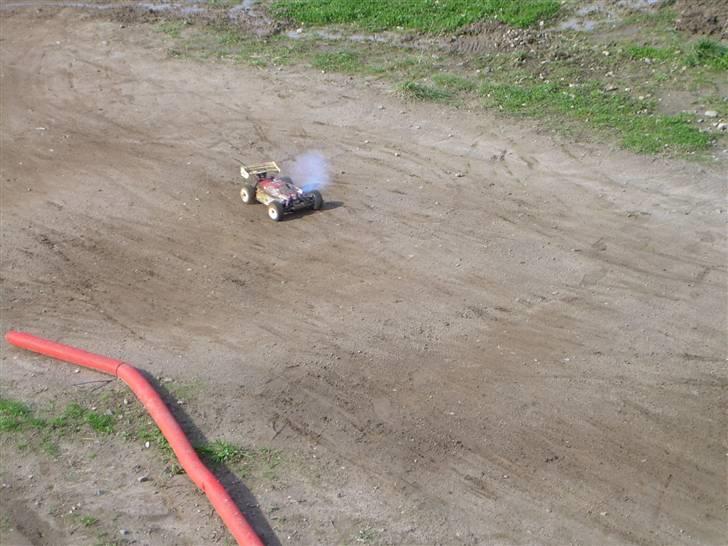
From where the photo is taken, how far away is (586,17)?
23156 millimetres

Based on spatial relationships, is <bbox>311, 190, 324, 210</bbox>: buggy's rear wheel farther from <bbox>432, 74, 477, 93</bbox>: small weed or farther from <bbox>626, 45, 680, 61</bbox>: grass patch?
<bbox>626, 45, 680, 61</bbox>: grass patch

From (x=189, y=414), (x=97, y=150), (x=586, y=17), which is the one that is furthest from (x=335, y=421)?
(x=586, y=17)

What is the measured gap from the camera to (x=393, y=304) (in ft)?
43.3

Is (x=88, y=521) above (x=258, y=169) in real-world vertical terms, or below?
below

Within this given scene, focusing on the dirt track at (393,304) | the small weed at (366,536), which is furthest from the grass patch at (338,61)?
the small weed at (366,536)

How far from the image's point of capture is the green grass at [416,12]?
75.9ft

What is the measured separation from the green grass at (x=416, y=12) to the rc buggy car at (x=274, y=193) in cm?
846

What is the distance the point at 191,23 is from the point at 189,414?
15.7 metres

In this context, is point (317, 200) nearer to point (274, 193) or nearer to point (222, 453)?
point (274, 193)

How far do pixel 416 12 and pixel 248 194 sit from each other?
32.5 ft

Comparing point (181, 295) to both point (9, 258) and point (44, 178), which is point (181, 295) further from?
point (44, 178)

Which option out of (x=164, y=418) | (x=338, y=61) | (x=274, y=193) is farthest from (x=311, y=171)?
(x=164, y=418)

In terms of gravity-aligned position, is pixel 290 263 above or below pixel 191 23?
below

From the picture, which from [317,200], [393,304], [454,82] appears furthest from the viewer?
[454,82]
